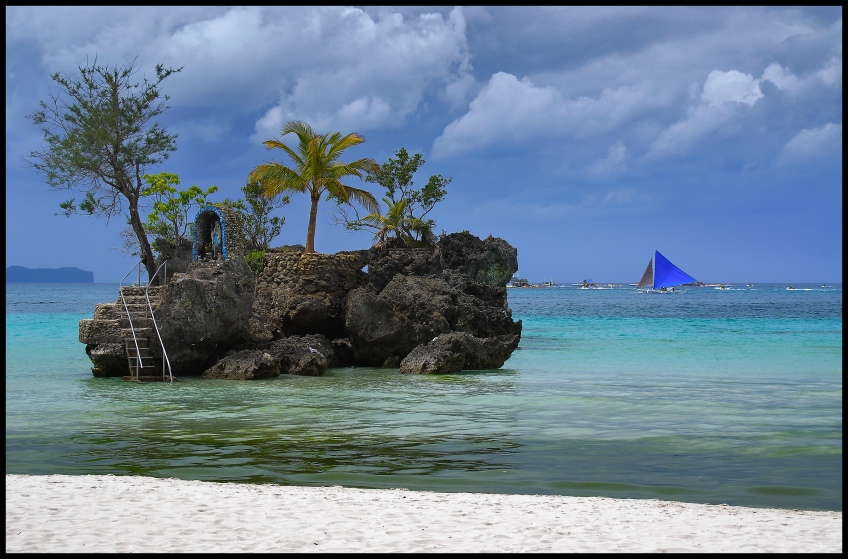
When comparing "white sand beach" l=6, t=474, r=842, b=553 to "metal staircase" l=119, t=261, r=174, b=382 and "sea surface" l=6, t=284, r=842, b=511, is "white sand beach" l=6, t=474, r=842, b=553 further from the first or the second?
"metal staircase" l=119, t=261, r=174, b=382

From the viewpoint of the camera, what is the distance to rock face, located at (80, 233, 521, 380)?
70.5 feet

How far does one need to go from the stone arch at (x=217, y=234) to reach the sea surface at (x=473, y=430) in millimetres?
3869

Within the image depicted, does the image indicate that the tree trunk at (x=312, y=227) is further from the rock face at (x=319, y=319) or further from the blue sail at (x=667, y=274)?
the blue sail at (x=667, y=274)

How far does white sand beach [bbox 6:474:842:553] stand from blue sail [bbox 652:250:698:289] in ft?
308

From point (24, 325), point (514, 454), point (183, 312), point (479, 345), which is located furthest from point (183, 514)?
point (24, 325)

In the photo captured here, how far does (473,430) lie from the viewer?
527 inches

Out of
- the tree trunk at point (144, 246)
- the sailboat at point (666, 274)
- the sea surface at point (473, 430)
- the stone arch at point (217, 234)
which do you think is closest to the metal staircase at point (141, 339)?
the sea surface at point (473, 430)

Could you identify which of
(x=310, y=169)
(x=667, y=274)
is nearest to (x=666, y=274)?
(x=667, y=274)

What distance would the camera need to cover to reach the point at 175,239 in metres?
38.2

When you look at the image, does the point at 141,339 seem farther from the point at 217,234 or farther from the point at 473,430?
the point at 473,430

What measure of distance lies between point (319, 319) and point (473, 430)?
11.9 meters

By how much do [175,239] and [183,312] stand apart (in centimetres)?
1778

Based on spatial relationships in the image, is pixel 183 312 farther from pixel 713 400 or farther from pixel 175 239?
pixel 175 239

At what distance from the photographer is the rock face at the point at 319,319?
21484mm
